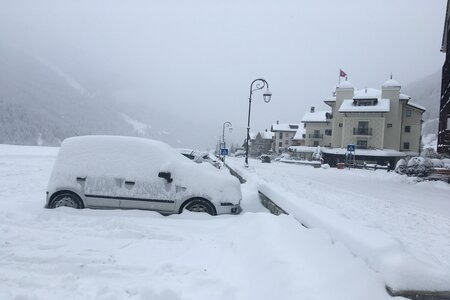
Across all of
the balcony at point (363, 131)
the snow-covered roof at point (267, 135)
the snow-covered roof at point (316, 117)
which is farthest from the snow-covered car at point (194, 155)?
the snow-covered roof at point (267, 135)

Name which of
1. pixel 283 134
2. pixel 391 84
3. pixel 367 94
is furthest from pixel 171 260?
pixel 283 134

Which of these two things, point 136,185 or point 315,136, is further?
point 315,136

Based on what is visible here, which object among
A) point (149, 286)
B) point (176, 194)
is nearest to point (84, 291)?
point (149, 286)

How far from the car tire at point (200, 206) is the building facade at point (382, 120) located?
172ft

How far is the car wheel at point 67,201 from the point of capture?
26.8 ft

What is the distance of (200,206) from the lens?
8.29m

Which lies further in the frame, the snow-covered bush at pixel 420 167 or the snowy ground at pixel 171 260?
the snow-covered bush at pixel 420 167

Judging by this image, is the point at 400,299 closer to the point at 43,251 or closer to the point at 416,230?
the point at 43,251

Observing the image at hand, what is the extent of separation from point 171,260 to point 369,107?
56.1 metres

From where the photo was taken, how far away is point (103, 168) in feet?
27.3

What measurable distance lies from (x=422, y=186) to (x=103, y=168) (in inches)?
842

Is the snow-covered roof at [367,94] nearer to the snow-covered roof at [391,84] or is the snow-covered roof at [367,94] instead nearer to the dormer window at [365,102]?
the dormer window at [365,102]

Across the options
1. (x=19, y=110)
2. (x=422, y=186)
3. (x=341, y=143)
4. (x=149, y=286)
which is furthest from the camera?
(x=19, y=110)

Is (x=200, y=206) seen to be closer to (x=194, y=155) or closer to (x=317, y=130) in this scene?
(x=194, y=155)
